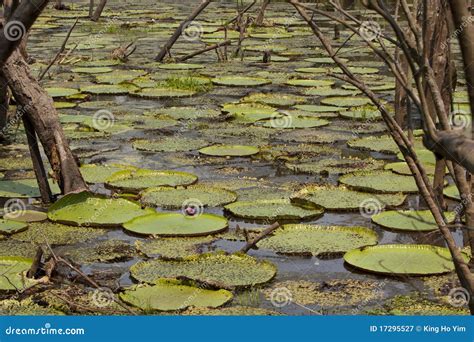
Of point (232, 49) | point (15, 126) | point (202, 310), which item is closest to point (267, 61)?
point (232, 49)

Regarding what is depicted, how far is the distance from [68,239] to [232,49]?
9840 mm

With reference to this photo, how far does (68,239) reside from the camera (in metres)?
5.60

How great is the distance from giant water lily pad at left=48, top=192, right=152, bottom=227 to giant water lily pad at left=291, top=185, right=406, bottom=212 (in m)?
1.09

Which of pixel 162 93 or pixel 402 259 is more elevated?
pixel 402 259

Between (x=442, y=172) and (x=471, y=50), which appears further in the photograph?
(x=442, y=172)

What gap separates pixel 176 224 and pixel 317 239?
0.86m

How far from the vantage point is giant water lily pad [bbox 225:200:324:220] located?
600cm

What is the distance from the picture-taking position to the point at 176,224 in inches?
227

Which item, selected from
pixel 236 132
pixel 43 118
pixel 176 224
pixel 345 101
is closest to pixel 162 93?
pixel 345 101

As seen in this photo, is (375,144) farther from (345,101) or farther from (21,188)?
(21,188)

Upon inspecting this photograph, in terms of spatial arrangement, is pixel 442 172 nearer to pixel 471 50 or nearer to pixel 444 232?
pixel 444 232

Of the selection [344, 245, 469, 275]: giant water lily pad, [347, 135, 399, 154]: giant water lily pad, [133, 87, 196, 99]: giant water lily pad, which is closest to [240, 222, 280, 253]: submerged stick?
[344, 245, 469, 275]: giant water lily pad

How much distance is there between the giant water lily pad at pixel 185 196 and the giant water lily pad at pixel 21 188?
677 millimetres

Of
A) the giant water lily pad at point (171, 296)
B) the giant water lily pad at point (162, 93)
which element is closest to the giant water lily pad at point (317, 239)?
the giant water lily pad at point (171, 296)
